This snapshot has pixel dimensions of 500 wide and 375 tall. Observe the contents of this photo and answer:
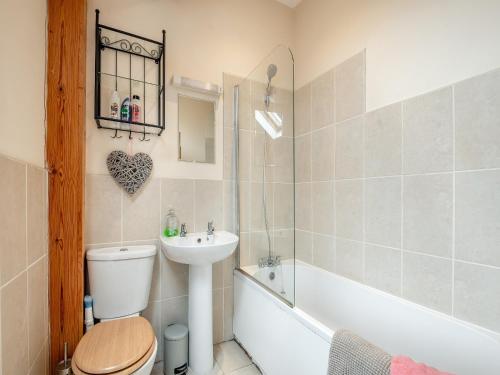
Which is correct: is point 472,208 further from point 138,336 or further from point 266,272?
point 138,336

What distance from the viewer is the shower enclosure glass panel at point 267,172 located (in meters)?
1.42

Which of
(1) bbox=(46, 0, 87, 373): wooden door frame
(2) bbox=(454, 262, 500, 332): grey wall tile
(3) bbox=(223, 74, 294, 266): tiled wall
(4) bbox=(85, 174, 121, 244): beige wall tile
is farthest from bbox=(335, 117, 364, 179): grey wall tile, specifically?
(1) bbox=(46, 0, 87, 373): wooden door frame

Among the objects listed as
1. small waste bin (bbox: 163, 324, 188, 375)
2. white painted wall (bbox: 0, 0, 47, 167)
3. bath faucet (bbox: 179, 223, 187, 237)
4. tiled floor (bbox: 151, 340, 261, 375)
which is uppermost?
white painted wall (bbox: 0, 0, 47, 167)

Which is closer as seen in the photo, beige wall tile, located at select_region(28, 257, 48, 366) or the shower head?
beige wall tile, located at select_region(28, 257, 48, 366)

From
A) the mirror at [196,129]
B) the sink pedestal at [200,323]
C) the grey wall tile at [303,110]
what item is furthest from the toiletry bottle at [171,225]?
the grey wall tile at [303,110]

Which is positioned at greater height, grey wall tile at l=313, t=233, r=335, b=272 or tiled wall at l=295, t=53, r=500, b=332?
tiled wall at l=295, t=53, r=500, b=332

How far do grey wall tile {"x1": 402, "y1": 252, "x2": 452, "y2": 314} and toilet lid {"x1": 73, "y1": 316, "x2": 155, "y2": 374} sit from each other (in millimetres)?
1331

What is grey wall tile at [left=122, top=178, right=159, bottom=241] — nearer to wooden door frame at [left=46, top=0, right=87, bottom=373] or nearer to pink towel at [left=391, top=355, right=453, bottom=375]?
wooden door frame at [left=46, top=0, right=87, bottom=373]

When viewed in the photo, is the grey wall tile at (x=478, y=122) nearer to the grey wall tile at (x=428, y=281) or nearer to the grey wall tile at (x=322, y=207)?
the grey wall tile at (x=428, y=281)

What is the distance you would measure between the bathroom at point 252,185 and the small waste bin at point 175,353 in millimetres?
21

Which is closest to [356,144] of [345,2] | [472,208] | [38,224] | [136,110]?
[472,208]

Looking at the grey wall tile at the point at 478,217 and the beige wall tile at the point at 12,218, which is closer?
the beige wall tile at the point at 12,218

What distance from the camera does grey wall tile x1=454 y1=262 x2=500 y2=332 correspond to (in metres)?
1.00

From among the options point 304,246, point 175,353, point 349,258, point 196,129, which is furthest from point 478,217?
point 175,353
